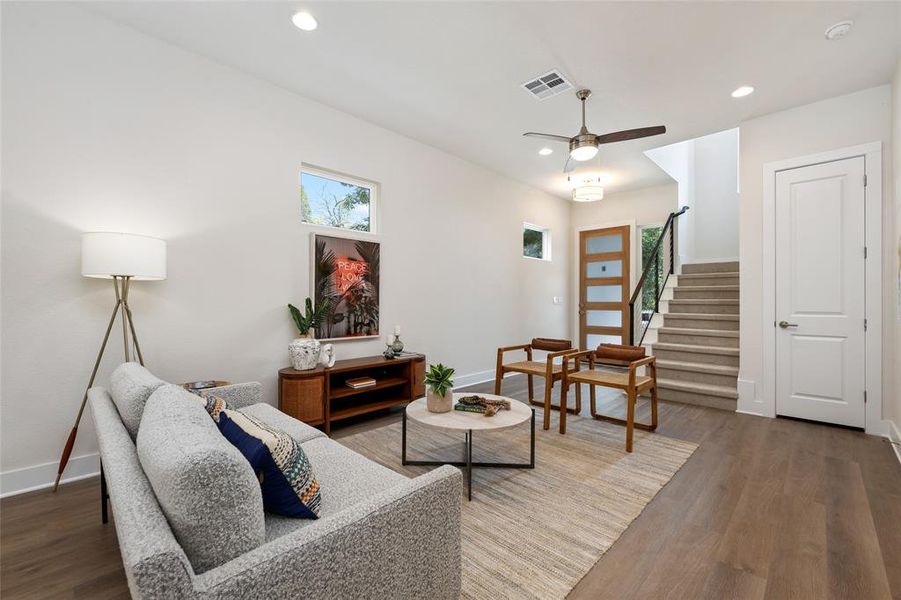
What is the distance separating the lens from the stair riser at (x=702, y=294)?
537 centimetres

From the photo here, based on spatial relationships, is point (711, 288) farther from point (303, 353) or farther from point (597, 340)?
point (303, 353)

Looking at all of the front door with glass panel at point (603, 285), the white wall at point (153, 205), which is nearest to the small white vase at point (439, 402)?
the white wall at point (153, 205)

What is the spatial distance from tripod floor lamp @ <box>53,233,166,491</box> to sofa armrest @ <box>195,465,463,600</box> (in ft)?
7.09

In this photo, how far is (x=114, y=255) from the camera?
7.63 feet

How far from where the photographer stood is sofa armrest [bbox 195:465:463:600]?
84cm

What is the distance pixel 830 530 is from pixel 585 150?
286 centimetres

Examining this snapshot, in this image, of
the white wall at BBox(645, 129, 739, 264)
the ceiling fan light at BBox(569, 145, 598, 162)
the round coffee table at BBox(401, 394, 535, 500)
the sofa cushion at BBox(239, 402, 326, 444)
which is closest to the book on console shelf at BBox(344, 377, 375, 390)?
the round coffee table at BBox(401, 394, 535, 500)

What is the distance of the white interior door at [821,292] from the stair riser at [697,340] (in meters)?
0.78

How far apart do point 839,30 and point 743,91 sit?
0.80 m

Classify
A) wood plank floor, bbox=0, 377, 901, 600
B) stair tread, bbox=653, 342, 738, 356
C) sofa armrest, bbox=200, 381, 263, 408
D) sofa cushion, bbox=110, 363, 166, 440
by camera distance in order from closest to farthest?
1. sofa cushion, bbox=110, 363, 166, 440
2. wood plank floor, bbox=0, 377, 901, 600
3. sofa armrest, bbox=200, 381, 263, 408
4. stair tread, bbox=653, 342, 738, 356

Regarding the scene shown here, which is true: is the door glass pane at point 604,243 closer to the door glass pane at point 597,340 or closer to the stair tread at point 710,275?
the stair tread at point 710,275

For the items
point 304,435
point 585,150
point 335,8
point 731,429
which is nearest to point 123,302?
point 304,435

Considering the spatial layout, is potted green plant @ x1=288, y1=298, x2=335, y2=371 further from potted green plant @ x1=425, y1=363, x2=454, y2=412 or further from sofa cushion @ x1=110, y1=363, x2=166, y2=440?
sofa cushion @ x1=110, y1=363, x2=166, y2=440

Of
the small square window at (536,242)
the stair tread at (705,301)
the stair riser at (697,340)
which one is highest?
the small square window at (536,242)
